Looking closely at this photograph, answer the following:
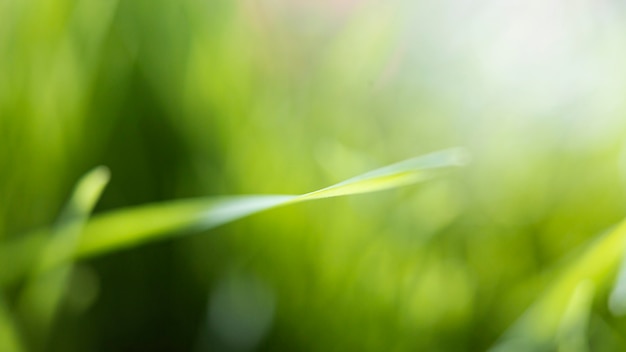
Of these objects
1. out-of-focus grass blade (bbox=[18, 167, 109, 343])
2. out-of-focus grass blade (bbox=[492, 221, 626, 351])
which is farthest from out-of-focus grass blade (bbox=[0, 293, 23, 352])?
out-of-focus grass blade (bbox=[492, 221, 626, 351])

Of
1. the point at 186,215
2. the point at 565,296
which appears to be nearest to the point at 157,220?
the point at 186,215

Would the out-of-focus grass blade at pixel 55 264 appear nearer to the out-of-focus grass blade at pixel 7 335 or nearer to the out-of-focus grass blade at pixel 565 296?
the out-of-focus grass blade at pixel 7 335

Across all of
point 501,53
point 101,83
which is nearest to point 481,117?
point 501,53

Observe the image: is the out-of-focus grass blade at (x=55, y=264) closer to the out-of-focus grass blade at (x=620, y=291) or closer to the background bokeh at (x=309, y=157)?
the background bokeh at (x=309, y=157)

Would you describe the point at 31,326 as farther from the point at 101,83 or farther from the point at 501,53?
the point at 501,53

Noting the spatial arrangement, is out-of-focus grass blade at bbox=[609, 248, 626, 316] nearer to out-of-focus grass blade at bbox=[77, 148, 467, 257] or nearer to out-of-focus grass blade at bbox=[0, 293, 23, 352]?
out-of-focus grass blade at bbox=[77, 148, 467, 257]

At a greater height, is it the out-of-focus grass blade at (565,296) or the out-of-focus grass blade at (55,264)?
the out-of-focus grass blade at (55,264)

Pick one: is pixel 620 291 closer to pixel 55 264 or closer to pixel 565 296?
pixel 565 296

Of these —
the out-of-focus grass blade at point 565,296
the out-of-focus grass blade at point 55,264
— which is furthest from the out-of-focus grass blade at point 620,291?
the out-of-focus grass blade at point 55,264
